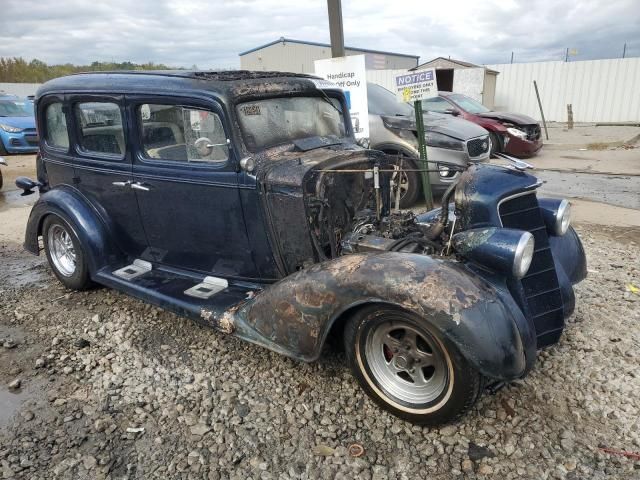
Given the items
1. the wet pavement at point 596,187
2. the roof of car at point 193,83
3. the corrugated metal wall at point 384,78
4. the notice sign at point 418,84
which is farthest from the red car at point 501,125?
the corrugated metal wall at point 384,78

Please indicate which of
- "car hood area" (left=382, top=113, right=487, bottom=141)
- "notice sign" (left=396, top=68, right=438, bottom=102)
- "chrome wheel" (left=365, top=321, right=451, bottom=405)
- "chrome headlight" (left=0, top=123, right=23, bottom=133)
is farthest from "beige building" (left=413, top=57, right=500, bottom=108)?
"chrome wheel" (left=365, top=321, right=451, bottom=405)

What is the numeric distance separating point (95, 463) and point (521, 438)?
82.6 inches

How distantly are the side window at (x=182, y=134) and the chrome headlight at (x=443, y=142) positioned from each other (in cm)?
462

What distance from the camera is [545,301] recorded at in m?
2.78

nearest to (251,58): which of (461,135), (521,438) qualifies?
(461,135)

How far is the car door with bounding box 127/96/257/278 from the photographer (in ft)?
10.7

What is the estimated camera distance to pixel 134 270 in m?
3.84

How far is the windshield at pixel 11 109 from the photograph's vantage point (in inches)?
536

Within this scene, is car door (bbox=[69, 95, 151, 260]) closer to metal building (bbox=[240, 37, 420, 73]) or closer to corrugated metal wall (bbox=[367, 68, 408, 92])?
corrugated metal wall (bbox=[367, 68, 408, 92])

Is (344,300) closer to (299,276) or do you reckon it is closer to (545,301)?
(299,276)

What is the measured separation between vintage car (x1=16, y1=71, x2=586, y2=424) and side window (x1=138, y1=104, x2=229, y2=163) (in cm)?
1

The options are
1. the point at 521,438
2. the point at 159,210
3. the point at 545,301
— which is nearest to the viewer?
the point at 521,438

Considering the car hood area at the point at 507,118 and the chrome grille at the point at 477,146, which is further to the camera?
the car hood area at the point at 507,118

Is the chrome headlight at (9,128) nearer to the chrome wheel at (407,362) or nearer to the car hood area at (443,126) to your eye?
the car hood area at (443,126)
